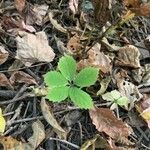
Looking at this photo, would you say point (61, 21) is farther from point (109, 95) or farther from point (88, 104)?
point (88, 104)

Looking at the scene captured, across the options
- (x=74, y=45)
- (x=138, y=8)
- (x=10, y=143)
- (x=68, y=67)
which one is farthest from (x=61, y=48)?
(x=10, y=143)

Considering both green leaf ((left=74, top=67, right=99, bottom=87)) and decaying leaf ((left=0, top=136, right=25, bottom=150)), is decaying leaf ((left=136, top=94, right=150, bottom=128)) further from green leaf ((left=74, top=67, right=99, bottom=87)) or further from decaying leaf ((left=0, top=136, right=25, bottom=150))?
decaying leaf ((left=0, top=136, right=25, bottom=150))

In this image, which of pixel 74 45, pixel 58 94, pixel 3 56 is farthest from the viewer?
pixel 74 45

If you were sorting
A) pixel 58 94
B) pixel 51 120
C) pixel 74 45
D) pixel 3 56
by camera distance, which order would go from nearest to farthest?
pixel 58 94
pixel 51 120
pixel 3 56
pixel 74 45

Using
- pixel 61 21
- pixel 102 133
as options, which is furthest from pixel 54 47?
pixel 102 133

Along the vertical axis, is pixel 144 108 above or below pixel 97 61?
below

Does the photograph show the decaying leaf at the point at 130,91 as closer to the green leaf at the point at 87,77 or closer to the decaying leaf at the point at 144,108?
the decaying leaf at the point at 144,108

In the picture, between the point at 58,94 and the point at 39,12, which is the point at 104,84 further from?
the point at 39,12

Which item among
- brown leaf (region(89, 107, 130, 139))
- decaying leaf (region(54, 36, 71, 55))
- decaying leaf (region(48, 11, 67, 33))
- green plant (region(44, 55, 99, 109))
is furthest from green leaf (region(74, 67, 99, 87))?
decaying leaf (region(48, 11, 67, 33))

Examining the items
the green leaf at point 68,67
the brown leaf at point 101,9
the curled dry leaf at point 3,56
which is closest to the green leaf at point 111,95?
the green leaf at point 68,67
